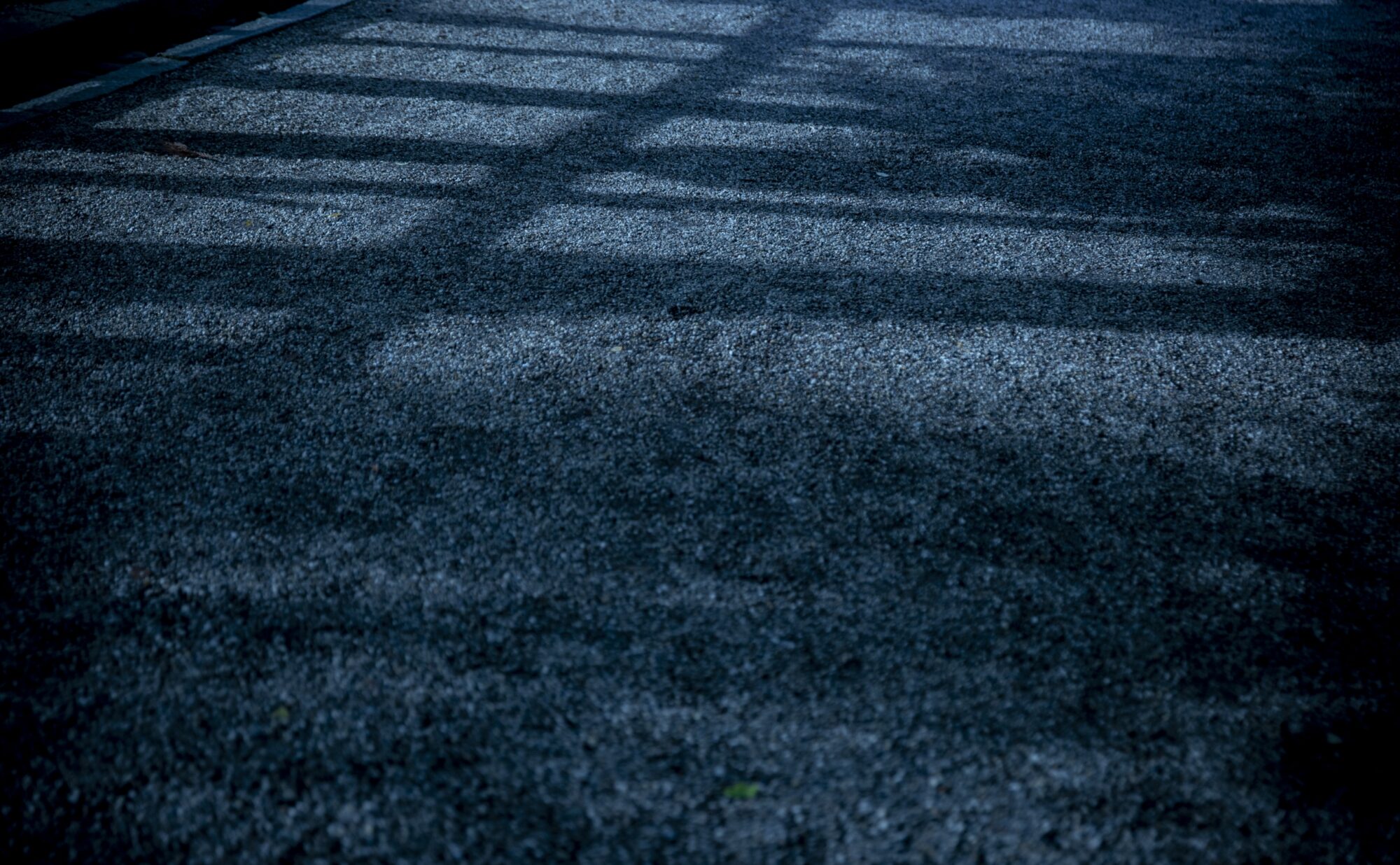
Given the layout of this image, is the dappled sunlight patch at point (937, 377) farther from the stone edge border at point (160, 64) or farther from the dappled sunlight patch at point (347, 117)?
the stone edge border at point (160, 64)

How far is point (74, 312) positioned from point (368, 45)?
353cm

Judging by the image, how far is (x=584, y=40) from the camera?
6152mm

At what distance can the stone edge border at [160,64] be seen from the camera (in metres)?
4.79

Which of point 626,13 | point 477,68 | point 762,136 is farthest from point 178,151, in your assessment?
point 626,13

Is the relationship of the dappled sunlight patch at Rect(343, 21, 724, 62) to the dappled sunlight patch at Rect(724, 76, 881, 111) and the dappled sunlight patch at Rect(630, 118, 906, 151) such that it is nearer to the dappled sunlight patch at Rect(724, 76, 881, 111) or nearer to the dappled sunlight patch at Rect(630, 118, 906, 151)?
the dappled sunlight patch at Rect(724, 76, 881, 111)

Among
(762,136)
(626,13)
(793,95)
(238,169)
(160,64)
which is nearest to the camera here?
(238,169)

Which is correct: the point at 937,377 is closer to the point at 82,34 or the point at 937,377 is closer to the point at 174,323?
the point at 174,323

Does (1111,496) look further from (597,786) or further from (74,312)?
(74,312)

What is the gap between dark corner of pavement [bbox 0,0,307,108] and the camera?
5.09 metres

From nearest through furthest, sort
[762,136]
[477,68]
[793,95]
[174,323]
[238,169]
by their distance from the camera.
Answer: [174,323] → [238,169] → [762,136] → [793,95] → [477,68]

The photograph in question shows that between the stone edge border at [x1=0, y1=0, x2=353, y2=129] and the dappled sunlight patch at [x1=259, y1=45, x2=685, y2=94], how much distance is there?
21.5 inches

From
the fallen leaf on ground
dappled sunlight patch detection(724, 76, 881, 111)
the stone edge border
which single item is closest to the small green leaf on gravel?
the fallen leaf on ground

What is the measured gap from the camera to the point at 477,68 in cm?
555

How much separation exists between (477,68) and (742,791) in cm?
509
